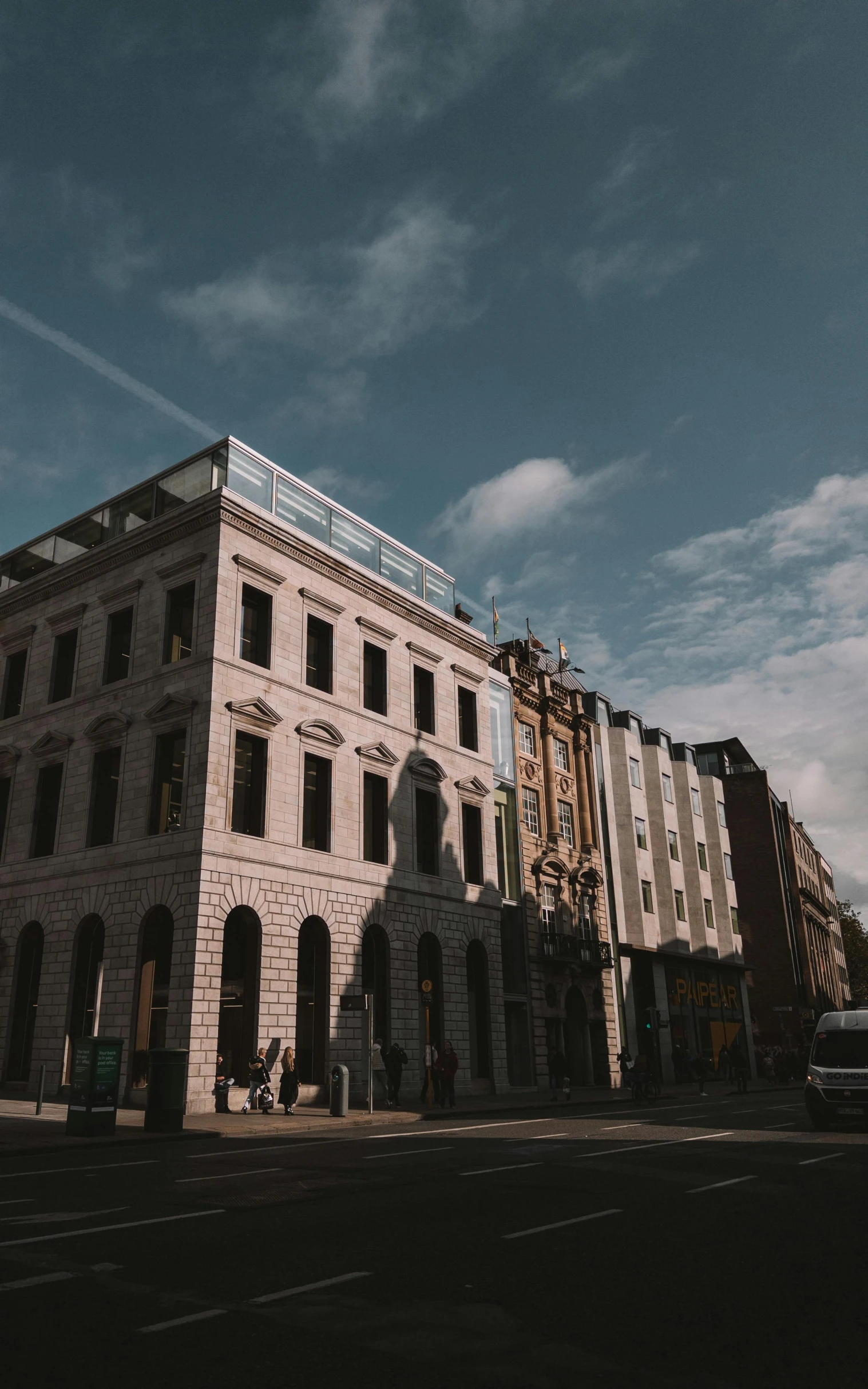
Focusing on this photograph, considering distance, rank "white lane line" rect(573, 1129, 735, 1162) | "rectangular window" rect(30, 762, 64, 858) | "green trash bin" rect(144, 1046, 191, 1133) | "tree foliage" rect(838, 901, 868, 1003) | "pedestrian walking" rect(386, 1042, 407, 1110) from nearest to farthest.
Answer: "white lane line" rect(573, 1129, 735, 1162) → "green trash bin" rect(144, 1046, 191, 1133) → "pedestrian walking" rect(386, 1042, 407, 1110) → "rectangular window" rect(30, 762, 64, 858) → "tree foliage" rect(838, 901, 868, 1003)

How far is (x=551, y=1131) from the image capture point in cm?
1920

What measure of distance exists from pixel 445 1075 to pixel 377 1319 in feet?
73.7

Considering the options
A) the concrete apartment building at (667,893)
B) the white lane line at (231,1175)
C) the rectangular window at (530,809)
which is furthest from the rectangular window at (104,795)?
the concrete apartment building at (667,893)

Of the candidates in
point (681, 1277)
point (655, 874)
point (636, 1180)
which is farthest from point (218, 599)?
point (655, 874)

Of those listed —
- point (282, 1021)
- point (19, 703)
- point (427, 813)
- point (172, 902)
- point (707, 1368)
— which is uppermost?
point (19, 703)

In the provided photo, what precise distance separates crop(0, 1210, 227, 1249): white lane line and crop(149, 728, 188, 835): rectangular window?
17635 mm

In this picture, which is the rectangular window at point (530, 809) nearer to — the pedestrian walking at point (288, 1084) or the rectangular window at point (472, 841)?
the rectangular window at point (472, 841)

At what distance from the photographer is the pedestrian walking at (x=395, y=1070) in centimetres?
2694

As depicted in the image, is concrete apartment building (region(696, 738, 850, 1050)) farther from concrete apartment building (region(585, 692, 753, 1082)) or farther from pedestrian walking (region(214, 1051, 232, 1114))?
pedestrian walking (region(214, 1051, 232, 1114))

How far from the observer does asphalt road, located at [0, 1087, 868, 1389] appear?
5055 millimetres

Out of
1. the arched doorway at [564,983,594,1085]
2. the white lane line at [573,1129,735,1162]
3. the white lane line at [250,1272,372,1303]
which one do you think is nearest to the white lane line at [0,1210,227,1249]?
the white lane line at [250,1272,372,1303]

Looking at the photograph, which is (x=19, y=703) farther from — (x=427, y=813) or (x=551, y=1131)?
(x=551, y=1131)

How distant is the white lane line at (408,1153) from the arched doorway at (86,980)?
13.8 metres

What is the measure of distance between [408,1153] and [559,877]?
2836cm
